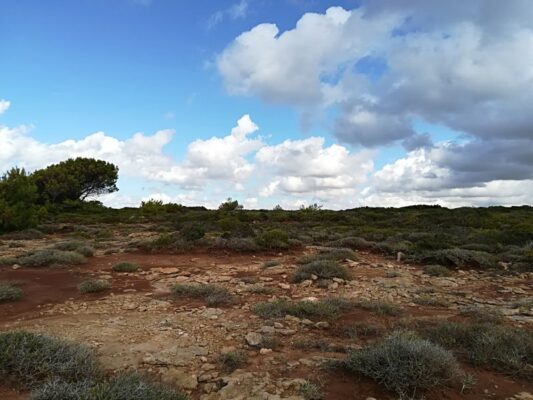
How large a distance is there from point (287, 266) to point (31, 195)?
16.1m

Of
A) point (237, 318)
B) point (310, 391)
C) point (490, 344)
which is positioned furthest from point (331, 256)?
point (310, 391)

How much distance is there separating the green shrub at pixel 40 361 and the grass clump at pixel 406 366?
8.59 feet

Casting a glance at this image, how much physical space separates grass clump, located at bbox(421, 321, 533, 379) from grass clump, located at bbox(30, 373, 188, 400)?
3134 millimetres

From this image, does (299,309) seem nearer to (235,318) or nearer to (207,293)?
(235,318)

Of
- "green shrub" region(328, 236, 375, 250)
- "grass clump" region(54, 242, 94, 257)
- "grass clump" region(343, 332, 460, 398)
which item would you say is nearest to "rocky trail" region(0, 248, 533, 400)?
"grass clump" region(343, 332, 460, 398)

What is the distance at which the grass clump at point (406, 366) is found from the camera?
12.8 feet

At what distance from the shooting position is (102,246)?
1430 cm

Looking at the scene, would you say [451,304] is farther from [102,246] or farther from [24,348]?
[102,246]

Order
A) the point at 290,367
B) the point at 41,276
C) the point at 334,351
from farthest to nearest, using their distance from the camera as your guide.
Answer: the point at 41,276 → the point at 334,351 → the point at 290,367

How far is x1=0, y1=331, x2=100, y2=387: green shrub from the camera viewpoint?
3848 mm

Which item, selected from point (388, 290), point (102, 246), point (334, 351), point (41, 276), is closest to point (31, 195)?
point (102, 246)

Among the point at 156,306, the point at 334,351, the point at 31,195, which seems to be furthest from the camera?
the point at 31,195

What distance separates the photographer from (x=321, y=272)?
9000mm

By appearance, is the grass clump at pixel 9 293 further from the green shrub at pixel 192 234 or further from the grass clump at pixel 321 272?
the green shrub at pixel 192 234
